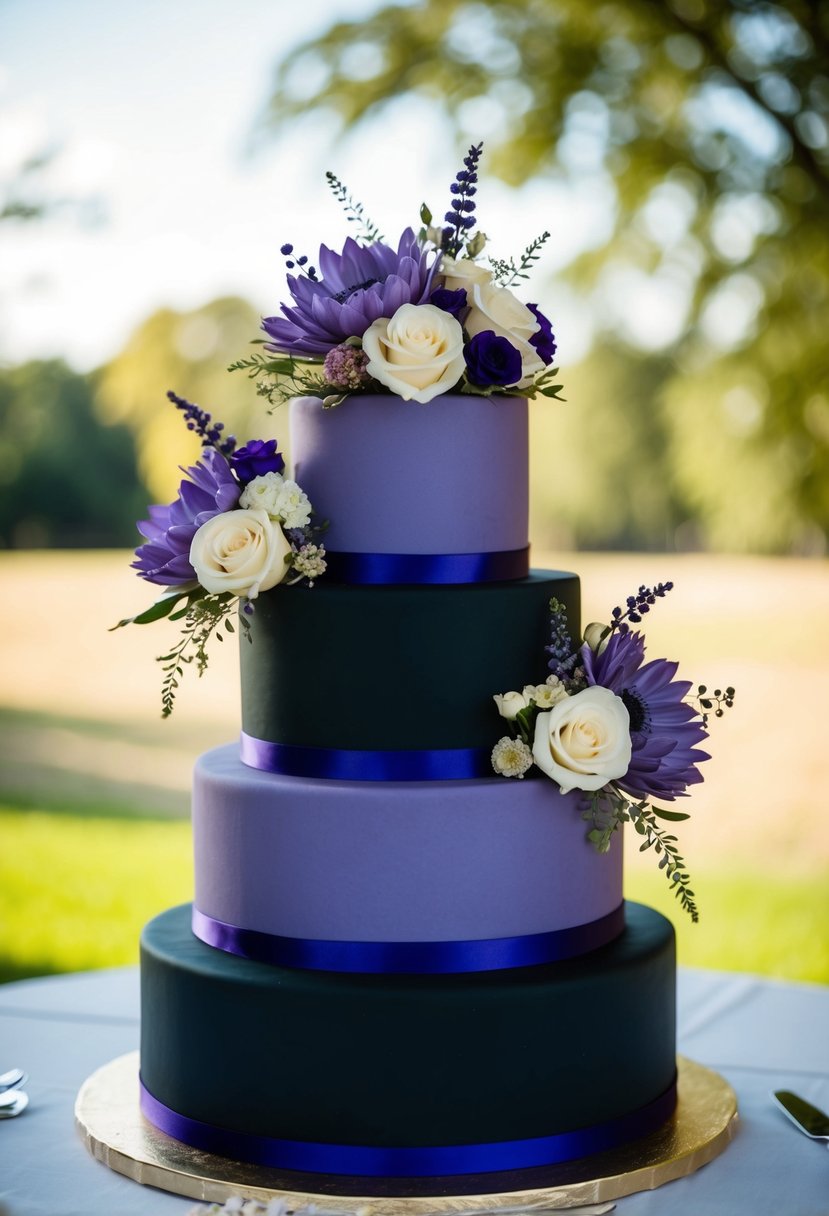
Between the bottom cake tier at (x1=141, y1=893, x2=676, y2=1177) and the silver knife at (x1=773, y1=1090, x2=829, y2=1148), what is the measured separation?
11.2 inches

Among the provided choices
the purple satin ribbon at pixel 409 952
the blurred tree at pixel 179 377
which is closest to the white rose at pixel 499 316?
the purple satin ribbon at pixel 409 952

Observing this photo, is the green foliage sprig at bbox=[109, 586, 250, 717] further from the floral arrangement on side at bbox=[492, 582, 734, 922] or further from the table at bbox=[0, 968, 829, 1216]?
the table at bbox=[0, 968, 829, 1216]

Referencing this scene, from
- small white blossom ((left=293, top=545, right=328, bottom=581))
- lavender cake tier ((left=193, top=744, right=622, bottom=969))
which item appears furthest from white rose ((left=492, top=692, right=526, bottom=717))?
small white blossom ((left=293, top=545, right=328, bottom=581))

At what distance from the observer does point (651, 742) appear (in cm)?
242

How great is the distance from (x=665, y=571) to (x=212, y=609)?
40.0 feet

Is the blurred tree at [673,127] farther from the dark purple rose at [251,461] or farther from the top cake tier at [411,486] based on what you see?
the dark purple rose at [251,461]

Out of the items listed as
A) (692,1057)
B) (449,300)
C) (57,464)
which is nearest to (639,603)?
(449,300)

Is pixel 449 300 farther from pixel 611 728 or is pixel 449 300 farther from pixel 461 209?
pixel 611 728

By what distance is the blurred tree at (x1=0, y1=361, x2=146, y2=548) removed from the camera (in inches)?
576

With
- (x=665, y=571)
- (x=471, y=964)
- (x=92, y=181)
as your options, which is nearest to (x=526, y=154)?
(x=92, y=181)

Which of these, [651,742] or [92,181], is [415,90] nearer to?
[92,181]

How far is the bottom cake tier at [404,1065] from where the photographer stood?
7.52ft

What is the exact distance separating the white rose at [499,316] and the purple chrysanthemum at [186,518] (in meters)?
0.50

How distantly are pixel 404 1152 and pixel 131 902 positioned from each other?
5.60 m
